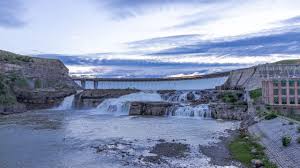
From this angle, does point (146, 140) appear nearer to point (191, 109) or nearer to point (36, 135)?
point (36, 135)

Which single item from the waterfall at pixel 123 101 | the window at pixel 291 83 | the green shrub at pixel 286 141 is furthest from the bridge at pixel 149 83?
the green shrub at pixel 286 141

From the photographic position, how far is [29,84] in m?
82.5

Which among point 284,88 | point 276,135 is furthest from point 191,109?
point 276,135

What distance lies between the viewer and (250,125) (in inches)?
1612

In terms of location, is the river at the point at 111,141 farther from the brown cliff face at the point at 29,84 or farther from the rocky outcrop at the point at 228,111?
the brown cliff face at the point at 29,84

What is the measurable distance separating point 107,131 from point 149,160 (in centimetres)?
1631

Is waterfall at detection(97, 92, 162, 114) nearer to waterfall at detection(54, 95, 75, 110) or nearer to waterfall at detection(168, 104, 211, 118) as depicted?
waterfall at detection(54, 95, 75, 110)

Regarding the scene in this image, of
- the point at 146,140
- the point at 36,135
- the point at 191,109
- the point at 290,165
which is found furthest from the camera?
the point at 191,109

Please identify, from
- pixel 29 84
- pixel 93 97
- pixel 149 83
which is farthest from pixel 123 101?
pixel 149 83

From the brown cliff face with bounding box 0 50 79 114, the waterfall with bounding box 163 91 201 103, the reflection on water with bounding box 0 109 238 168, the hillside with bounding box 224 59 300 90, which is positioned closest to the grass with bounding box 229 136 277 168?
the reflection on water with bounding box 0 109 238 168

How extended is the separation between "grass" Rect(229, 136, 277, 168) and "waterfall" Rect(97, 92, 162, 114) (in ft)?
111

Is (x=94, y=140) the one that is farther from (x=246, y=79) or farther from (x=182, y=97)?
(x=246, y=79)

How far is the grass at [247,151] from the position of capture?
1010 inches

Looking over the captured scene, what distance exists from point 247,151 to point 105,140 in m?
14.1
